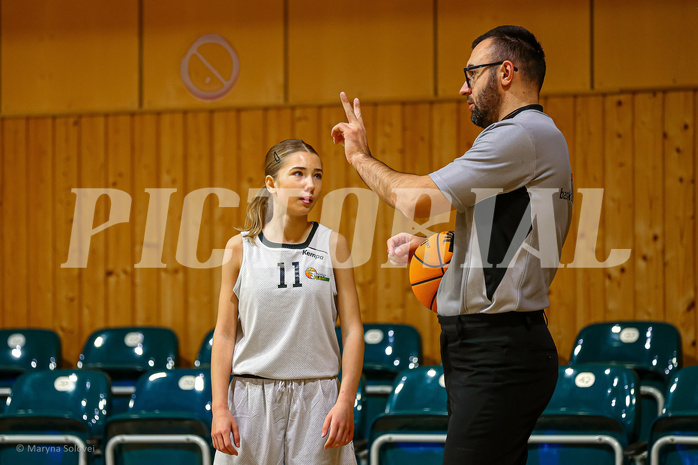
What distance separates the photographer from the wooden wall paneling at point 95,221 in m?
7.16

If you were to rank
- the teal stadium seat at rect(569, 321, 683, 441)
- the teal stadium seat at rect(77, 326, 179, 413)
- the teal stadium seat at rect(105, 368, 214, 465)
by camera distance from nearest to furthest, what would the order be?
the teal stadium seat at rect(105, 368, 214, 465)
the teal stadium seat at rect(569, 321, 683, 441)
the teal stadium seat at rect(77, 326, 179, 413)

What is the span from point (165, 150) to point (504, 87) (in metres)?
5.06

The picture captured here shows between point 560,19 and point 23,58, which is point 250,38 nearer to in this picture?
point 23,58

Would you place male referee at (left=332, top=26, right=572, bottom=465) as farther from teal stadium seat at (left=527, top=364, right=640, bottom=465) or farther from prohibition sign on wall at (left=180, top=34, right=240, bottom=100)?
prohibition sign on wall at (left=180, top=34, right=240, bottom=100)

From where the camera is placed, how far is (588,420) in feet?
13.3

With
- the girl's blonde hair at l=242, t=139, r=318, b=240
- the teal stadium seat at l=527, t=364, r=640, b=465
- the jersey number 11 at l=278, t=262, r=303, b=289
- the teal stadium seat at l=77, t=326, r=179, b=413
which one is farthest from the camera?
the teal stadium seat at l=77, t=326, r=179, b=413

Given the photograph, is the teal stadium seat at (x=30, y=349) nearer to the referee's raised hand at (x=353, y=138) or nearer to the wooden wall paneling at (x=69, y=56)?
the wooden wall paneling at (x=69, y=56)

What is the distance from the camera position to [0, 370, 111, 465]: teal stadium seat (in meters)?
4.42

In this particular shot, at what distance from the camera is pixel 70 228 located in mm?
7215

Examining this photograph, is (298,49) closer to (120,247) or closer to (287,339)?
(120,247)

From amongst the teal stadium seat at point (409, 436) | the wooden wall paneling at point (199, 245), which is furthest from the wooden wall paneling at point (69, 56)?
the teal stadium seat at point (409, 436)

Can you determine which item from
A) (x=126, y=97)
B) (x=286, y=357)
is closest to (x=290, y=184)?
(x=286, y=357)

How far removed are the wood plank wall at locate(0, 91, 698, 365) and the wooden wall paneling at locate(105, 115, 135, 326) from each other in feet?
0.03

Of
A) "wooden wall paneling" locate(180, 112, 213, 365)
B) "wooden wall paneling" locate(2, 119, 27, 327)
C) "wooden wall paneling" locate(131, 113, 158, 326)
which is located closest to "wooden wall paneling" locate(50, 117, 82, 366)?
"wooden wall paneling" locate(2, 119, 27, 327)
